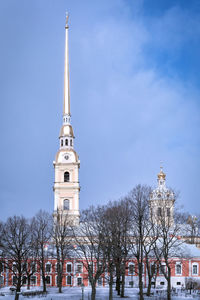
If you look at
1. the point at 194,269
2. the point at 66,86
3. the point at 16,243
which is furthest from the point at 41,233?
the point at 66,86

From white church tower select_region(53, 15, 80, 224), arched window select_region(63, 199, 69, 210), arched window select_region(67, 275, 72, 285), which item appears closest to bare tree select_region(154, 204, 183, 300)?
→ arched window select_region(67, 275, 72, 285)

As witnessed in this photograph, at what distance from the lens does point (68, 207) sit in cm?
9638

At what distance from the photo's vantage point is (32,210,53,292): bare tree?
187 feet

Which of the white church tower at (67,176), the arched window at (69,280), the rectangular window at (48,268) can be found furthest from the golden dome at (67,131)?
the arched window at (69,280)

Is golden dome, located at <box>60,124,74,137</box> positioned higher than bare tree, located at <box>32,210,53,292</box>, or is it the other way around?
golden dome, located at <box>60,124,74,137</box>

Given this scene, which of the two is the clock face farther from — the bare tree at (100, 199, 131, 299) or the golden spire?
the bare tree at (100, 199, 131, 299)

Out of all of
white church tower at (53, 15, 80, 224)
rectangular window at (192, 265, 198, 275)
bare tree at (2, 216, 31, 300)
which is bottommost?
rectangular window at (192, 265, 198, 275)

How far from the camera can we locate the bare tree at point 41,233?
187 ft

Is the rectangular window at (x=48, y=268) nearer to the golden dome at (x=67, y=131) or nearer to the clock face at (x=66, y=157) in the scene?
the clock face at (x=66, y=157)

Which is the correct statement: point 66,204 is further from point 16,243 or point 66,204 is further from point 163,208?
point 163,208

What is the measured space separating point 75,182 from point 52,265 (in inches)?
1167

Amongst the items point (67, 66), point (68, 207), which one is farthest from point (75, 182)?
point (67, 66)

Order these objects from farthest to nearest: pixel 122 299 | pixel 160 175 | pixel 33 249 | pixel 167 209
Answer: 1. pixel 160 175
2. pixel 33 249
3. pixel 167 209
4. pixel 122 299

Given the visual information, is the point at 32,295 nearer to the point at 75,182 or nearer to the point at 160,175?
the point at 75,182
